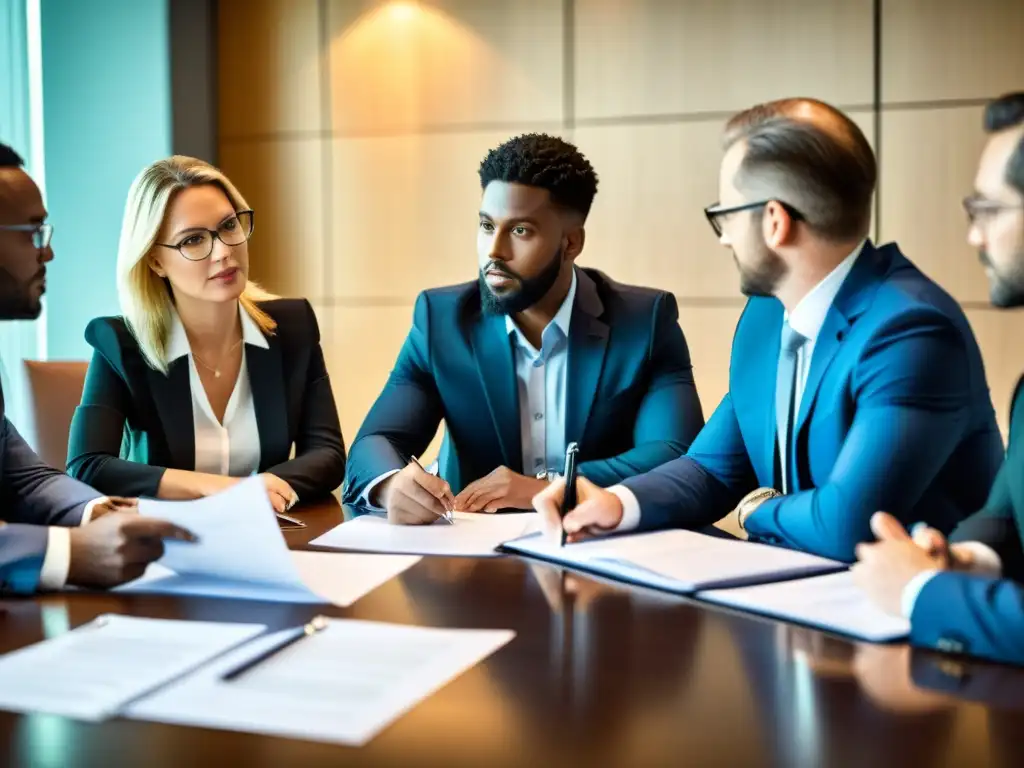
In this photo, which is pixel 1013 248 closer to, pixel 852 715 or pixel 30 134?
pixel 852 715

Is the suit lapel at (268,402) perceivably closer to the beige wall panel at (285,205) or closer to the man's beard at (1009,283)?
the man's beard at (1009,283)

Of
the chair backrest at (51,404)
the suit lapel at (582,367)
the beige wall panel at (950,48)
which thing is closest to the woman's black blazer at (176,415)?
the chair backrest at (51,404)

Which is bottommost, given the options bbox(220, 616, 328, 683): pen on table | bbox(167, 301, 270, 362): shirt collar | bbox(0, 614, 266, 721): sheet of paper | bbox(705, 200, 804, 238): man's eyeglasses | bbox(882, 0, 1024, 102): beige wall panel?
bbox(0, 614, 266, 721): sheet of paper

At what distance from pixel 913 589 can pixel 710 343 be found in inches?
146

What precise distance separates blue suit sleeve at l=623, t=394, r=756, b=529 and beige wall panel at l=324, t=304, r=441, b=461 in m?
3.28

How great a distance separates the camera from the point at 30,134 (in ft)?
17.6

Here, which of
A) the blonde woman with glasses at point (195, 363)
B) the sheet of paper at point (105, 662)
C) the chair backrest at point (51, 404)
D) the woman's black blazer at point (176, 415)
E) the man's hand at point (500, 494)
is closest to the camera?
the sheet of paper at point (105, 662)

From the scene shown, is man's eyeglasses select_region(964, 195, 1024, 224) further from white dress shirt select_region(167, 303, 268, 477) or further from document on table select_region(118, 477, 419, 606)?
white dress shirt select_region(167, 303, 268, 477)

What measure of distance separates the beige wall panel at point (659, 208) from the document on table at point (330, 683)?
3.78 meters

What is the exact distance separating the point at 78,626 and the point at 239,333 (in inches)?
63.6

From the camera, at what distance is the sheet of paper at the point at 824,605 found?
146 centimetres

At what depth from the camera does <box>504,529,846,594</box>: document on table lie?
5.64ft

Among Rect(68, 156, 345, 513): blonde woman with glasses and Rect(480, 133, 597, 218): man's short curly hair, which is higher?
Rect(480, 133, 597, 218): man's short curly hair

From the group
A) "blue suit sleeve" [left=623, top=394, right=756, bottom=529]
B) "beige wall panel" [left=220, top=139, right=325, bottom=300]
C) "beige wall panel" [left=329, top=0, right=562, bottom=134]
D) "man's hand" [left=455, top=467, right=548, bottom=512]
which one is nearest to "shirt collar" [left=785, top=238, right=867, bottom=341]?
"blue suit sleeve" [left=623, top=394, right=756, bottom=529]
